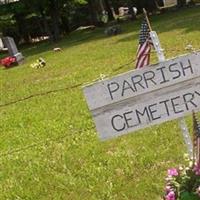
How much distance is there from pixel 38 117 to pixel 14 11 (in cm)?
2850

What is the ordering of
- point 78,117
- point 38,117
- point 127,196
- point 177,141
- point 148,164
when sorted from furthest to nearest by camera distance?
point 38,117 < point 78,117 < point 177,141 < point 148,164 < point 127,196

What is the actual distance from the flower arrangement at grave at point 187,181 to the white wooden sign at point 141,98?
Answer: 0.86 ft

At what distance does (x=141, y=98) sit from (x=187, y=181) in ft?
2.60

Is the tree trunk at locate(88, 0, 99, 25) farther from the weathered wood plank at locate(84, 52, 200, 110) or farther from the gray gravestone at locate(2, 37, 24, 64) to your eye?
the weathered wood plank at locate(84, 52, 200, 110)

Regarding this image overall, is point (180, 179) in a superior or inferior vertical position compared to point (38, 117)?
superior

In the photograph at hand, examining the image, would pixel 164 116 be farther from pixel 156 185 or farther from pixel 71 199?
pixel 71 199

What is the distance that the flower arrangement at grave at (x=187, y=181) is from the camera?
482 cm

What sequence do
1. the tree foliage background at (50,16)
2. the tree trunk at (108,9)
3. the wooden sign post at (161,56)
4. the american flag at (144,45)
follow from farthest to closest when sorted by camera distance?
the tree trunk at (108,9), the tree foliage background at (50,16), the american flag at (144,45), the wooden sign post at (161,56)

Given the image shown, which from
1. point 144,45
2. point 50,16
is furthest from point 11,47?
point 144,45

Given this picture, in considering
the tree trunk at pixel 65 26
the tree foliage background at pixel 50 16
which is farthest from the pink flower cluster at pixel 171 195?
the tree trunk at pixel 65 26

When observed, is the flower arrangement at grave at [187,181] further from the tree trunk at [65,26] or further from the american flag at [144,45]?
the tree trunk at [65,26]

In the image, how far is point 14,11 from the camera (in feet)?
132

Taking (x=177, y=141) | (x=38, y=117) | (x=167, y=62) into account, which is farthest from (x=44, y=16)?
(x=167, y=62)

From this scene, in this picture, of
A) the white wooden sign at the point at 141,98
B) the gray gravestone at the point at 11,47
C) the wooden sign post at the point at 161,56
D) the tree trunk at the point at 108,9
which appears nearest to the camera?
the white wooden sign at the point at 141,98
